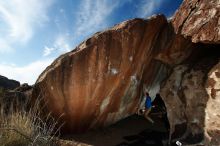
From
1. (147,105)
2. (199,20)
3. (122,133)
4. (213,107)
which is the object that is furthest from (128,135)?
(199,20)

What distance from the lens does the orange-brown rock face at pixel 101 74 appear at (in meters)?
8.47

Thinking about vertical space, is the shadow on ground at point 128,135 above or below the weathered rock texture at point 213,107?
below

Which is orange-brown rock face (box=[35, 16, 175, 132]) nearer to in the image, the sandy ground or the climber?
the sandy ground

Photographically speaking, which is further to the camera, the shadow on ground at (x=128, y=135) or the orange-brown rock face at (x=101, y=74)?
the shadow on ground at (x=128, y=135)

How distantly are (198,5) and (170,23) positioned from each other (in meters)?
1.03

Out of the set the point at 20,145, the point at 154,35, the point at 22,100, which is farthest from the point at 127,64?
the point at 20,145

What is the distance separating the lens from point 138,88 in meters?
9.57

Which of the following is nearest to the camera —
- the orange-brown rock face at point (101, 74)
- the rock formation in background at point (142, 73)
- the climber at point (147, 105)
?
the rock formation in background at point (142, 73)

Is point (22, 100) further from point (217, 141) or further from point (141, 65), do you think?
point (217, 141)

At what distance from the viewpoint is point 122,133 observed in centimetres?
948

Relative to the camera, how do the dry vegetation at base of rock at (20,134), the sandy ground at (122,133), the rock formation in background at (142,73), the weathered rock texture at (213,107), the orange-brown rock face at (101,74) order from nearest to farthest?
the dry vegetation at base of rock at (20,134), the weathered rock texture at (213,107), the rock formation in background at (142,73), the orange-brown rock face at (101,74), the sandy ground at (122,133)

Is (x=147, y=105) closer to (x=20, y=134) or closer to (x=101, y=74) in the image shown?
(x=101, y=74)

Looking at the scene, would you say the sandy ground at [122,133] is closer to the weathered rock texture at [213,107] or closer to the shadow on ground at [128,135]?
the shadow on ground at [128,135]

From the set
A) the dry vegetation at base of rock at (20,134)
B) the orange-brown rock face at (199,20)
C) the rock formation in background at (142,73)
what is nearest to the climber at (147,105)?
the rock formation in background at (142,73)
